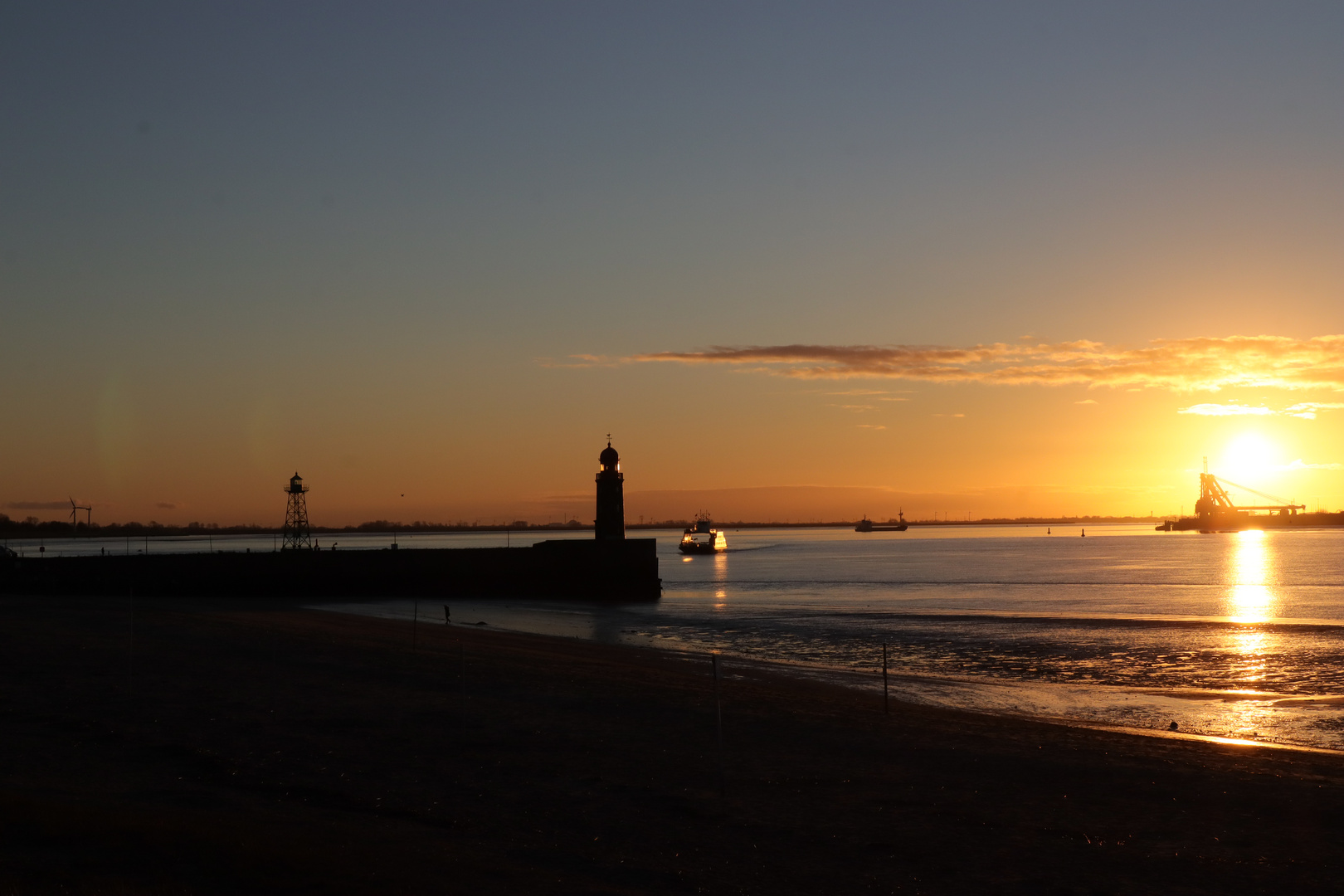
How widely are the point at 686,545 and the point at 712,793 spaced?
17586 centimetres

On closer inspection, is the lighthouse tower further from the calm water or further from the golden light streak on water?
the golden light streak on water

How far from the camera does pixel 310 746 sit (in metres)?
13.7

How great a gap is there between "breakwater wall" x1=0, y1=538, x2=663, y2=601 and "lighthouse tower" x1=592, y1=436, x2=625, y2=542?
3.63 metres

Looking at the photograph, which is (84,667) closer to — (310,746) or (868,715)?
(310,746)

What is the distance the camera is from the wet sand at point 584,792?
866 cm

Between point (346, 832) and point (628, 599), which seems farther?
point (628, 599)

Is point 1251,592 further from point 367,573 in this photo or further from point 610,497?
point 367,573

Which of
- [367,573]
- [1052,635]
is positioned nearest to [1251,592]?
[1052,635]

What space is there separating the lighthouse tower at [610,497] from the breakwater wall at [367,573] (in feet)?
11.9

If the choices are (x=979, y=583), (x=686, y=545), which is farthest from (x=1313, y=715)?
(x=686, y=545)

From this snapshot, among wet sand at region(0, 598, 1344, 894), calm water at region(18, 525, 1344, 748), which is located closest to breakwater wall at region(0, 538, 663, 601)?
calm water at region(18, 525, 1344, 748)

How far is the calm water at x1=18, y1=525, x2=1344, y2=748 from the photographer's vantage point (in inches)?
920

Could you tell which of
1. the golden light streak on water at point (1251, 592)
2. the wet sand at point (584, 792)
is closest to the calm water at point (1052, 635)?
the golden light streak on water at point (1251, 592)

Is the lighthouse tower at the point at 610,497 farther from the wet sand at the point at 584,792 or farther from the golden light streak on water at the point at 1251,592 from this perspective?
the wet sand at the point at 584,792
